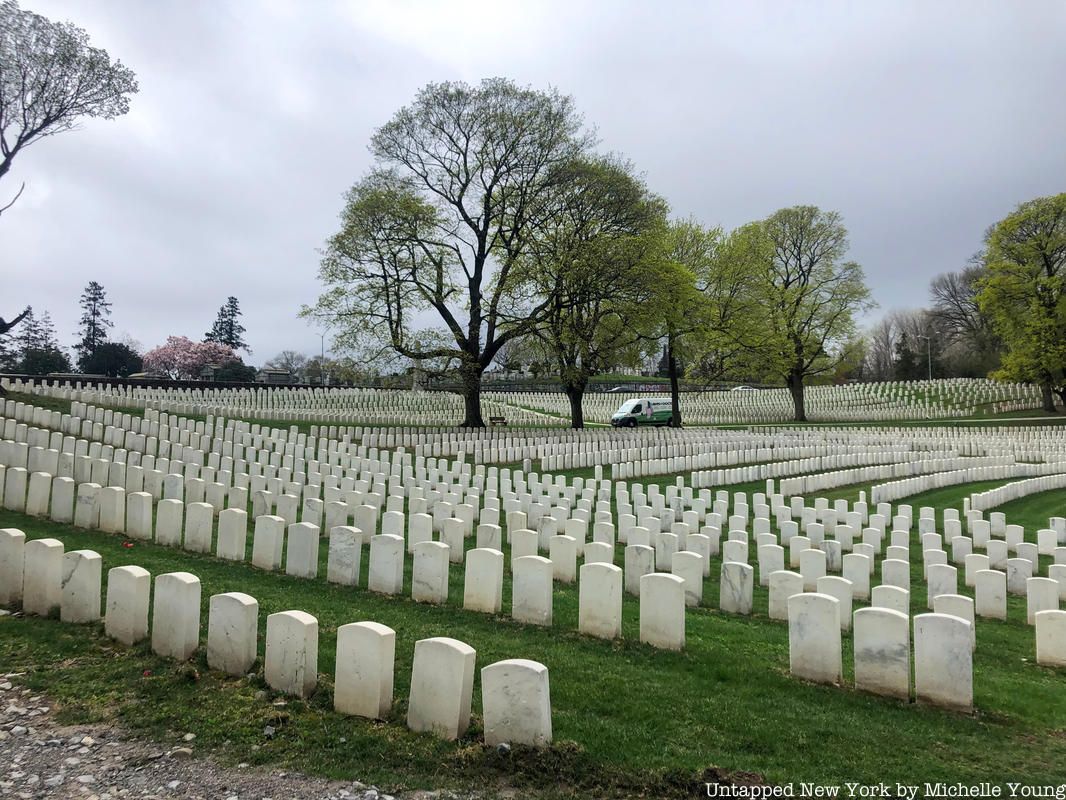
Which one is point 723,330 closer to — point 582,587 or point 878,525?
point 878,525

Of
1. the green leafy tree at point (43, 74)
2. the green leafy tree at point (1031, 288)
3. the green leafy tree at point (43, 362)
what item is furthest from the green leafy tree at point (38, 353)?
the green leafy tree at point (1031, 288)

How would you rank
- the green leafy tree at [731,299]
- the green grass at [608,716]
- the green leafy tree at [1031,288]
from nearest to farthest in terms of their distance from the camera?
the green grass at [608,716] → the green leafy tree at [731,299] → the green leafy tree at [1031,288]

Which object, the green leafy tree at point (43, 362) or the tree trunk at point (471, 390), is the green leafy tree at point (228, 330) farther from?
the tree trunk at point (471, 390)

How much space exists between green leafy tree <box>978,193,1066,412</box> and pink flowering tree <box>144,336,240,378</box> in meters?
72.1

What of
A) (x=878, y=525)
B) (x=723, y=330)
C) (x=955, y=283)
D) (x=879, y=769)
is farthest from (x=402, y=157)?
(x=955, y=283)

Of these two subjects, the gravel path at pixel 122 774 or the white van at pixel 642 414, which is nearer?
the gravel path at pixel 122 774

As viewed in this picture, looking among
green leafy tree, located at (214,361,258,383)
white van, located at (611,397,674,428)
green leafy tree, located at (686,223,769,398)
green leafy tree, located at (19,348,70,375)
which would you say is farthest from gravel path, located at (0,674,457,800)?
green leafy tree, located at (214,361,258,383)

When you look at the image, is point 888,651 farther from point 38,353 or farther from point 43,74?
point 38,353

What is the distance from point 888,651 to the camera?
13.4 ft

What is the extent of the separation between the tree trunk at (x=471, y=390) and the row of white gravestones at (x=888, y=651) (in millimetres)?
24278

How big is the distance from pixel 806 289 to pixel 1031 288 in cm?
1293

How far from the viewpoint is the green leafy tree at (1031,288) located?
39406mm

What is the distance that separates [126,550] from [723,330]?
33759 mm

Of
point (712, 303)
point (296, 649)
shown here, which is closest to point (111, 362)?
point (712, 303)
